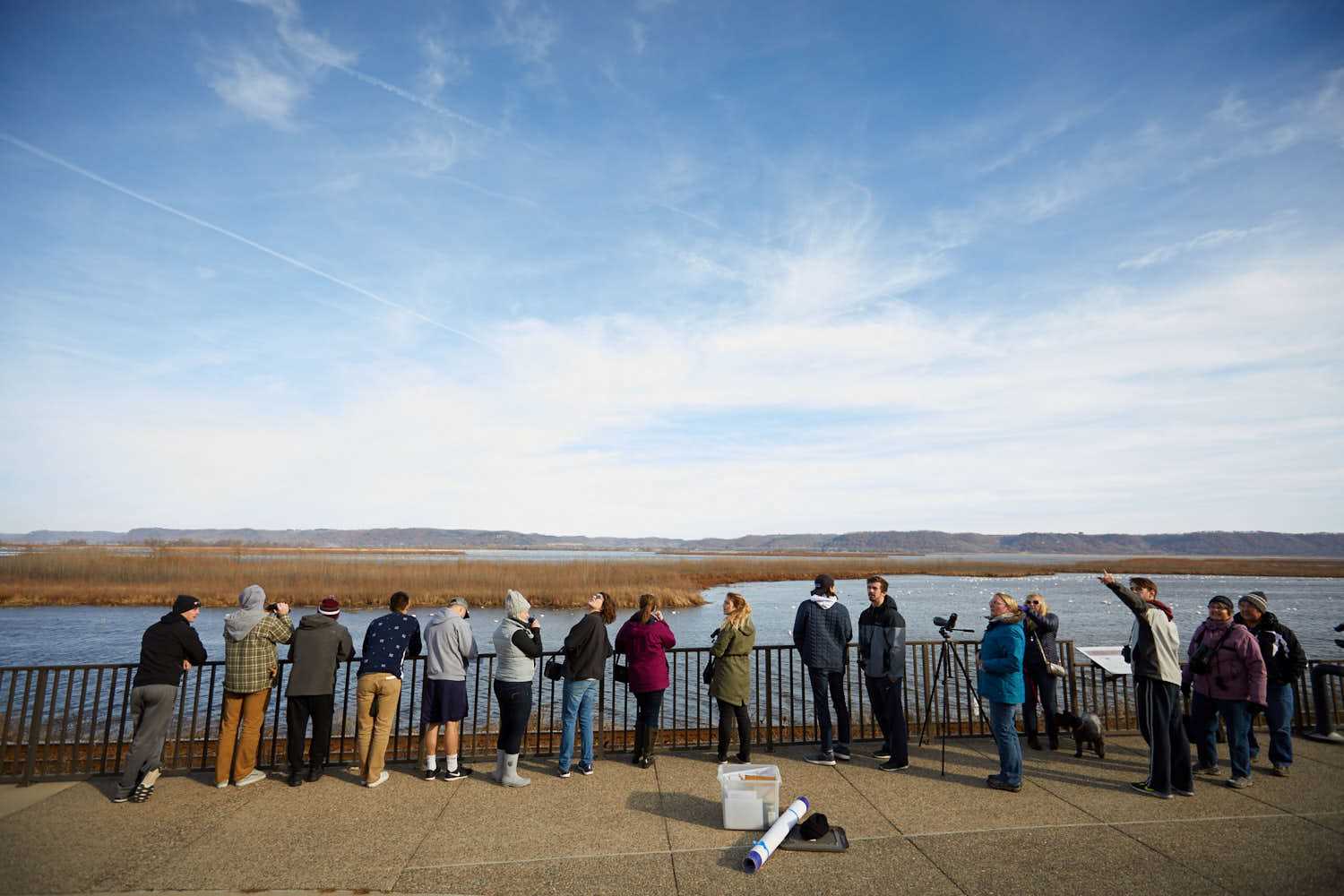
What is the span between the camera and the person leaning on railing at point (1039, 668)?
7.69 m

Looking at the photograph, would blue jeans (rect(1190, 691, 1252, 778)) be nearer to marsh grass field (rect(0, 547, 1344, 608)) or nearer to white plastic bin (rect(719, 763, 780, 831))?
white plastic bin (rect(719, 763, 780, 831))

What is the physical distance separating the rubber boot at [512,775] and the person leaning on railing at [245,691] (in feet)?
7.90

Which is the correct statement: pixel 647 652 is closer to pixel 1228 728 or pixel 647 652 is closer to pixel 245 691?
pixel 245 691

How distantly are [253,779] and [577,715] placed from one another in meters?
3.25

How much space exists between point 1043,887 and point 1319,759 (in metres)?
5.32

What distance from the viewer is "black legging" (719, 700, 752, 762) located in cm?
735

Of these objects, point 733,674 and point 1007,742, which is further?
point 733,674

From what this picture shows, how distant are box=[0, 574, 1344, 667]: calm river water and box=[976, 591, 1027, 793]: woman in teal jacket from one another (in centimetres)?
1545

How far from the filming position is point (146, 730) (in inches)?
251

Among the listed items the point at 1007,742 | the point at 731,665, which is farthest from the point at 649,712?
the point at 1007,742

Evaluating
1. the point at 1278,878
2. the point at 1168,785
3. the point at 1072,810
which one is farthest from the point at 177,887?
the point at 1168,785

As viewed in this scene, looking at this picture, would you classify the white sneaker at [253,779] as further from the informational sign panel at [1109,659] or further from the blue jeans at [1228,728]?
the blue jeans at [1228,728]

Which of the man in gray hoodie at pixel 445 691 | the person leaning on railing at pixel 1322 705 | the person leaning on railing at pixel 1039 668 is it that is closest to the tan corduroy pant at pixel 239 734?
the man in gray hoodie at pixel 445 691

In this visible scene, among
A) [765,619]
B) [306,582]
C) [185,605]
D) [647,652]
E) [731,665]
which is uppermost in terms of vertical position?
[185,605]
